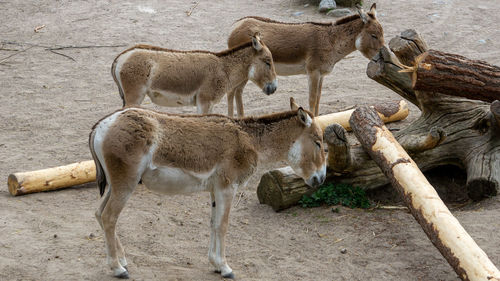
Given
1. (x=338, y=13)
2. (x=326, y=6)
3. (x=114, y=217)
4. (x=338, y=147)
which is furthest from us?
(x=326, y=6)

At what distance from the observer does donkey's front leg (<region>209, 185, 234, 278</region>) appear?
6.02 meters

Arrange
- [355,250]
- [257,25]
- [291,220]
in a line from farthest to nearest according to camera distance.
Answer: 1. [257,25]
2. [291,220]
3. [355,250]

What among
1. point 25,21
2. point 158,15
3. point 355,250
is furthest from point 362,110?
point 25,21

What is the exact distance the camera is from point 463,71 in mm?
7582

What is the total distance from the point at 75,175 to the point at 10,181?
0.79 meters

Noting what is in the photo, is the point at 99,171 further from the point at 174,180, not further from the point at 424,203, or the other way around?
the point at 424,203

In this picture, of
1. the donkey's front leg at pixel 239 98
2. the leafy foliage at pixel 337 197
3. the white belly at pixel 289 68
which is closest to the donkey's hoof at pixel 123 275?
the leafy foliage at pixel 337 197

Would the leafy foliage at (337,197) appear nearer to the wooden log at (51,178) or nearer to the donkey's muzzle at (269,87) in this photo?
the donkey's muzzle at (269,87)

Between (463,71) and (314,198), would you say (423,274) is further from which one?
(463,71)

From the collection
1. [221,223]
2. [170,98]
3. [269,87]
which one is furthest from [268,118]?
[269,87]

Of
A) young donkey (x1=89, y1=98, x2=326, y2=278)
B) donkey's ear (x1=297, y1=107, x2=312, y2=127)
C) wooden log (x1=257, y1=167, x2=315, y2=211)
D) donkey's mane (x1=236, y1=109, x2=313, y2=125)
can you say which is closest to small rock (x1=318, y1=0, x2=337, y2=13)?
wooden log (x1=257, y1=167, x2=315, y2=211)

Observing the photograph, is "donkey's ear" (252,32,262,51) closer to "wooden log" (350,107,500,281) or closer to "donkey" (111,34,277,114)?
"donkey" (111,34,277,114)

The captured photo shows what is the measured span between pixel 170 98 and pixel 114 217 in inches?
134

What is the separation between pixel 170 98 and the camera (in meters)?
8.83
